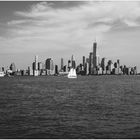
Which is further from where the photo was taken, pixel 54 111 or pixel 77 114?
pixel 54 111

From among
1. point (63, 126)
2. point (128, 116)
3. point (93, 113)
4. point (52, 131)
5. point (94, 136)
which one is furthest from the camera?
point (93, 113)

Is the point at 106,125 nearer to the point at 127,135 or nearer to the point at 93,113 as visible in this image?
the point at 127,135

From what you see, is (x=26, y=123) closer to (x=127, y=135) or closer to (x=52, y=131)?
(x=52, y=131)

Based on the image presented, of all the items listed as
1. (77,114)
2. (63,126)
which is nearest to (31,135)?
(63,126)

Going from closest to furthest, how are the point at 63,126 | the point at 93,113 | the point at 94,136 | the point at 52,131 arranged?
the point at 94,136 → the point at 52,131 → the point at 63,126 → the point at 93,113

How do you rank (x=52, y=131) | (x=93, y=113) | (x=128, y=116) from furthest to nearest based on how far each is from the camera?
1. (x=93, y=113)
2. (x=128, y=116)
3. (x=52, y=131)

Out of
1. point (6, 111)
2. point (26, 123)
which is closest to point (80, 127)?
point (26, 123)

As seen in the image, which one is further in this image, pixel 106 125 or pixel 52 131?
pixel 106 125

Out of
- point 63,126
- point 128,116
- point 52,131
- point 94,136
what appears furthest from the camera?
point 128,116
